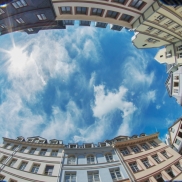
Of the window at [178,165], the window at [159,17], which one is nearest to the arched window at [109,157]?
the window at [178,165]

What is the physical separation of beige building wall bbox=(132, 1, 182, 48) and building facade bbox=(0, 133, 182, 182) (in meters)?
21.9

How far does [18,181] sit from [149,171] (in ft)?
61.6

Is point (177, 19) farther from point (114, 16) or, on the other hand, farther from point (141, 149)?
point (141, 149)

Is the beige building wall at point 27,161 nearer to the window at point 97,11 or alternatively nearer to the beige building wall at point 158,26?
the window at point 97,11

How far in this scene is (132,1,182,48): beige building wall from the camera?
66.0 ft

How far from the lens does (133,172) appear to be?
19297 mm

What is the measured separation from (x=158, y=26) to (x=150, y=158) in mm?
23788

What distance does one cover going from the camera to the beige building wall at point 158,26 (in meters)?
20.1

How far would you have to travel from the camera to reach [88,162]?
21.3m

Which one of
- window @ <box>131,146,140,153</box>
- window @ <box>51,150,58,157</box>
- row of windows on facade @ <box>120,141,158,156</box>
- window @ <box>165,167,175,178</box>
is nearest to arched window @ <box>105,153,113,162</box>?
row of windows on facade @ <box>120,141,158,156</box>

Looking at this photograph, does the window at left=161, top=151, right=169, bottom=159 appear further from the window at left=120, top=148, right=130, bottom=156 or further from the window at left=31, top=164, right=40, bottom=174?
the window at left=31, top=164, right=40, bottom=174

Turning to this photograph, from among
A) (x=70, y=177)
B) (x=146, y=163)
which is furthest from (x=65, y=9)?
(x=146, y=163)

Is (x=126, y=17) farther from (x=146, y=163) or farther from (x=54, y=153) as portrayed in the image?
(x=54, y=153)

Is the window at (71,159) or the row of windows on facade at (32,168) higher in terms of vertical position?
the window at (71,159)
